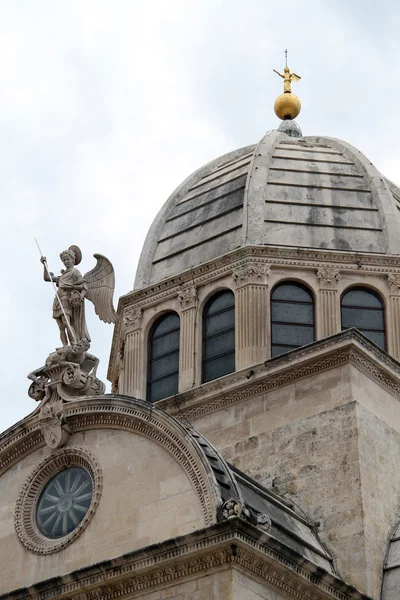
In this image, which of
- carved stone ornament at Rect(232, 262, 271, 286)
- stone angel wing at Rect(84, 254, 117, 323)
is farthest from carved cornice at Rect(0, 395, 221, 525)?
carved stone ornament at Rect(232, 262, 271, 286)

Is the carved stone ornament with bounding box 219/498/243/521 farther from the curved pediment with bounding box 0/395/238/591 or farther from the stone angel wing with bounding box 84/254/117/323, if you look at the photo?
the stone angel wing with bounding box 84/254/117/323

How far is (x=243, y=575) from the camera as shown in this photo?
22.3 metres

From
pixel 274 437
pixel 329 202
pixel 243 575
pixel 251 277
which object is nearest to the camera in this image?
pixel 243 575

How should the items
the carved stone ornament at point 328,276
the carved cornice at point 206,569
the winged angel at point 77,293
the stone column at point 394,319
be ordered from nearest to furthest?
1. the carved cornice at point 206,569
2. the winged angel at point 77,293
3. the stone column at point 394,319
4. the carved stone ornament at point 328,276

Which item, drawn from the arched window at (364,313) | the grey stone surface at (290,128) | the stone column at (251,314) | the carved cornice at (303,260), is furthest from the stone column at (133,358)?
the grey stone surface at (290,128)

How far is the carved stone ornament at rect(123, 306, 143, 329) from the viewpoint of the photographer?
34719 mm

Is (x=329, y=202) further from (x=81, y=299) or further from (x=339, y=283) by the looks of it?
(x=81, y=299)

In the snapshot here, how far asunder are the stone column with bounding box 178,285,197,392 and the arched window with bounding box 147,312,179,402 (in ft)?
1.50

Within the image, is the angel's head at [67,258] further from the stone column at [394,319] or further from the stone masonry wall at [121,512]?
the stone column at [394,319]

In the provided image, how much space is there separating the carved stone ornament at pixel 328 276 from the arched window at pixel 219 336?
87.1 inches

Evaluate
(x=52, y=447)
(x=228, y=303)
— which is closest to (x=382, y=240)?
(x=228, y=303)

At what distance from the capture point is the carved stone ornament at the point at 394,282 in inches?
1300

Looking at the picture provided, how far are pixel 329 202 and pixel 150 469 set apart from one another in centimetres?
1317

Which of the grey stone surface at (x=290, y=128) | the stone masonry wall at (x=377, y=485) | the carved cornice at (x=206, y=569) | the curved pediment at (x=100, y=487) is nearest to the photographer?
the carved cornice at (x=206, y=569)
